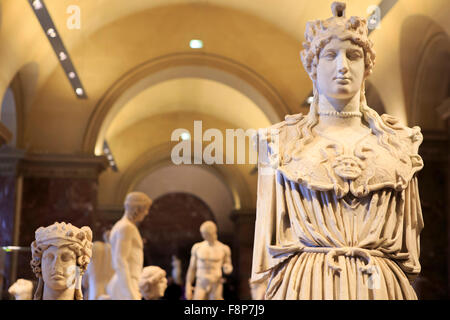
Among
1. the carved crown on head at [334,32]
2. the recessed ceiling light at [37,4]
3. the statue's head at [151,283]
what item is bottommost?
the statue's head at [151,283]

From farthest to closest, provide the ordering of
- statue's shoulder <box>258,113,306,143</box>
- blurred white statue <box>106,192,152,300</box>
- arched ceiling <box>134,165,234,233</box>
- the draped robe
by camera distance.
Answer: arched ceiling <box>134,165,234,233</box>
blurred white statue <box>106,192,152,300</box>
statue's shoulder <box>258,113,306,143</box>
the draped robe

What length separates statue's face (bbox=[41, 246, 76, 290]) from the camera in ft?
14.9

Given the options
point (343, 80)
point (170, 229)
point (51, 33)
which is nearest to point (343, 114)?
point (343, 80)

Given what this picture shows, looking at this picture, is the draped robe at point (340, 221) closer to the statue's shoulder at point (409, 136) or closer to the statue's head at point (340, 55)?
the statue's shoulder at point (409, 136)

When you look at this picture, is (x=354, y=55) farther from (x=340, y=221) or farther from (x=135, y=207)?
(x=135, y=207)

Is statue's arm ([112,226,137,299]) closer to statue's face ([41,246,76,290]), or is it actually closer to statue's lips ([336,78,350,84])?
statue's face ([41,246,76,290])

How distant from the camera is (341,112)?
3.98m

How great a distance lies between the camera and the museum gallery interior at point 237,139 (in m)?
3.76

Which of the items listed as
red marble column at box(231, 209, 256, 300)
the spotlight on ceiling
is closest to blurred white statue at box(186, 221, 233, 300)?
red marble column at box(231, 209, 256, 300)

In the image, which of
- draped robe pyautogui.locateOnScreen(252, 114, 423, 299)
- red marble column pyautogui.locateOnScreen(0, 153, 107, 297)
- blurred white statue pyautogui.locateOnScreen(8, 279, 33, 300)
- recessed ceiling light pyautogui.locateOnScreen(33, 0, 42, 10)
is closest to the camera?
draped robe pyautogui.locateOnScreen(252, 114, 423, 299)

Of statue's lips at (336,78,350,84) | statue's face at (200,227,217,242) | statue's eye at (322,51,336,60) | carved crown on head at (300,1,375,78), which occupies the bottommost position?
statue's lips at (336,78,350,84)

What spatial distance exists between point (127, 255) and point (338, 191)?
16.9 feet

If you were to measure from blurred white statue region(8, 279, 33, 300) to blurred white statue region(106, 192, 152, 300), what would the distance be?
74.0 inches

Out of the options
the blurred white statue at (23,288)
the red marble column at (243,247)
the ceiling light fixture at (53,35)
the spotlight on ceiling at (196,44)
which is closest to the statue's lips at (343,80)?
the blurred white statue at (23,288)
